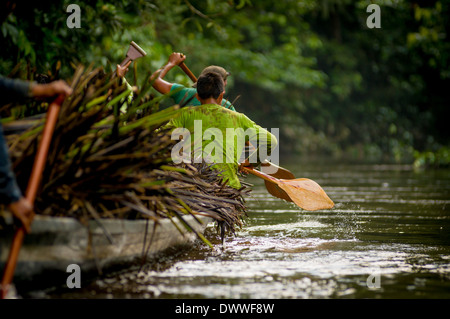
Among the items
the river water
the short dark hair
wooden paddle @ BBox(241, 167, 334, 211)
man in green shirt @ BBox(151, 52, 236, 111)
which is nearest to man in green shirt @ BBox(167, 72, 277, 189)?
the short dark hair

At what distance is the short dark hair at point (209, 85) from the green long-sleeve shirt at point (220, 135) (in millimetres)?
161

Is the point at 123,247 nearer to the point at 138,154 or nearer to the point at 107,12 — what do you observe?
the point at 138,154

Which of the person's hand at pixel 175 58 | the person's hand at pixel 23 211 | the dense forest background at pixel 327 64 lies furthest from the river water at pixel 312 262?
the dense forest background at pixel 327 64

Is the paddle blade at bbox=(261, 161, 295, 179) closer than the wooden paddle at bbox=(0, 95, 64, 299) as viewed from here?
No

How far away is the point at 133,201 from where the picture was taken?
4152mm

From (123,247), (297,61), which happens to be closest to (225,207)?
(123,247)

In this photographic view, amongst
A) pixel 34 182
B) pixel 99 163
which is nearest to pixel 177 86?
pixel 99 163

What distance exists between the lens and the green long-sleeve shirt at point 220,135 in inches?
230

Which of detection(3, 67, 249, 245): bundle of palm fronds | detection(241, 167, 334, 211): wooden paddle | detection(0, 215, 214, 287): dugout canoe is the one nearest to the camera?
detection(0, 215, 214, 287): dugout canoe

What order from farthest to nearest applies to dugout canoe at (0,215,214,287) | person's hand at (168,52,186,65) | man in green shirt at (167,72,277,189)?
person's hand at (168,52,186,65) < man in green shirt at (167,72,277,189) < dugout canoe at (0,215,214,287)

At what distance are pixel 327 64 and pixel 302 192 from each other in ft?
96.7

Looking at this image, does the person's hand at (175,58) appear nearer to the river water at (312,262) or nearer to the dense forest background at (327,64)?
the river water at (312,262)

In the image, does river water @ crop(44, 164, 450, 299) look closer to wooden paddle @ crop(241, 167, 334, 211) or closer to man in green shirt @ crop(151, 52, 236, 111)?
wooden paddle @ crop(241, 167, 334, 211)

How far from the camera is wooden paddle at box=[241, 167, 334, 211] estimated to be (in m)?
6.67
